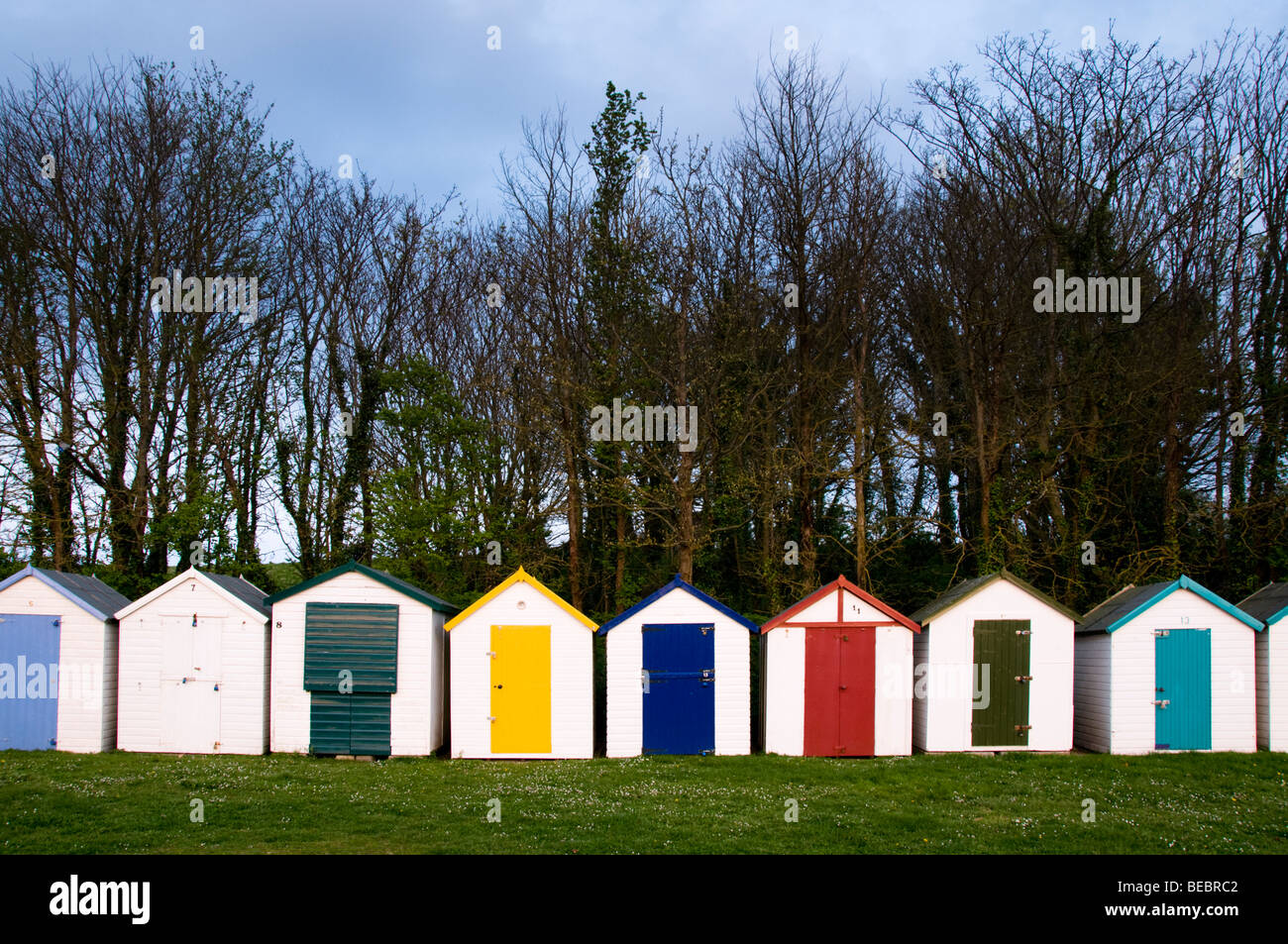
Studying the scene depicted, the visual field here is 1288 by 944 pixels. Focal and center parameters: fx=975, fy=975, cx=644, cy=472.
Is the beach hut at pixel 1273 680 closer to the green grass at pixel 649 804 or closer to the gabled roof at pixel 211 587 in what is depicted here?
the green grass at pixel 649 804

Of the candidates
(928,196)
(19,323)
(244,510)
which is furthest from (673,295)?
(19,323)

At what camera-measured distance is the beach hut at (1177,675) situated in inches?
598

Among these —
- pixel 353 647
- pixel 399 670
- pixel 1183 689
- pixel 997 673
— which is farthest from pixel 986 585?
pixel 353 647

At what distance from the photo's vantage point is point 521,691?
14.9m

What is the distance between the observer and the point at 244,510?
2498cm

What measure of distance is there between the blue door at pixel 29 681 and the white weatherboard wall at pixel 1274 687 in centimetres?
1878

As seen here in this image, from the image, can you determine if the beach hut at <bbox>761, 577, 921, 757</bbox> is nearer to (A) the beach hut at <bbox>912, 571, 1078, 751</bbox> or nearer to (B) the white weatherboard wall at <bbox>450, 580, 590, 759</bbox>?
(A) the beach hut at <bbox>912, 571, 1078, 751</bbox>

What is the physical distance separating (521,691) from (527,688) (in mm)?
104

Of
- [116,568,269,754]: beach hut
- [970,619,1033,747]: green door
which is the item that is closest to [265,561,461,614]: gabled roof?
[116,568,269,754]: beach hut

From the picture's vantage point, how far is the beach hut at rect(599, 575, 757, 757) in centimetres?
1496

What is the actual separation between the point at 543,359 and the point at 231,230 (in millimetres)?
8763

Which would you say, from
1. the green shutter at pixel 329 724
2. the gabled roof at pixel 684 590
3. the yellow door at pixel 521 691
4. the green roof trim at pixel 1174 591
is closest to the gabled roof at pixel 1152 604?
the green roof trim at pixel 1174 591

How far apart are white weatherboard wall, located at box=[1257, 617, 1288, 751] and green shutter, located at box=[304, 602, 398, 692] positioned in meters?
13.7

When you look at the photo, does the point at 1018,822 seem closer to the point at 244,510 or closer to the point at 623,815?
the point at 623,815
